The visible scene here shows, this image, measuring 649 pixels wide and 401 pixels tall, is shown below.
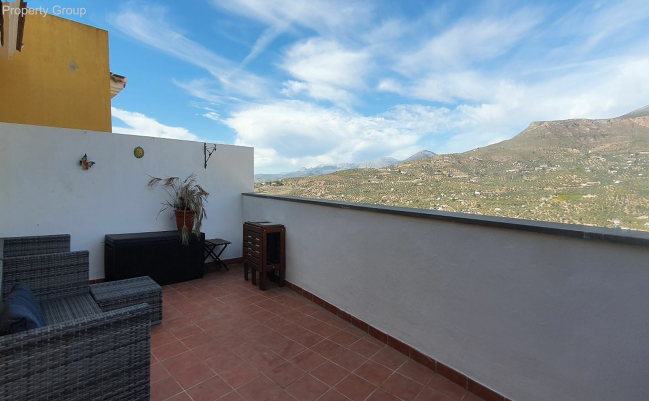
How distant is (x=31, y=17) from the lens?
4.78 m

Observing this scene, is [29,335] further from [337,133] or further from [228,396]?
[337,133]

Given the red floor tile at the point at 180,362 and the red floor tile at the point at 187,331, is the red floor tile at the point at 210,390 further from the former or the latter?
the red floor tile at the point at 187,331

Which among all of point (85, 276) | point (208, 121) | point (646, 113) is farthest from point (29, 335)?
point (208, 121)

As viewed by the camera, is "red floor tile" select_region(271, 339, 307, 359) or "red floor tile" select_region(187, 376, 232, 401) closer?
"red floor tile" select_region(187, 376, 232, 401)

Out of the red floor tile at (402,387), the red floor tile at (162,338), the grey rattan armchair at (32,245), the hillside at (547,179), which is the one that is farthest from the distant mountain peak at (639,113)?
the grey rattan armchair at (32,245)

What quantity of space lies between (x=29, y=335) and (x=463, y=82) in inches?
236

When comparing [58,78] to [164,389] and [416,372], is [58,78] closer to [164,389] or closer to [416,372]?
[164,389]

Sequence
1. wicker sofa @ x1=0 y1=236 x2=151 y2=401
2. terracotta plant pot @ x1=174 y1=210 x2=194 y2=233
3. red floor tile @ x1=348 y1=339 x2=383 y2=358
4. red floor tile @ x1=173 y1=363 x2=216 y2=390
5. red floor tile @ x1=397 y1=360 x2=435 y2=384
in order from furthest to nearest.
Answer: terracotta plant pot @ x1=174 y1=210 x2=194 y2=233
red floor tile @ x1=348 y1=339 x2=383 y2=358
red floor tile @ x1=397 y1=360 x2=435 y2=384
red floor tile @ x1=173 y1=363 x2=216 y2=390
wicker sofa @ x1=0 y1=236 x2=151 y2=401

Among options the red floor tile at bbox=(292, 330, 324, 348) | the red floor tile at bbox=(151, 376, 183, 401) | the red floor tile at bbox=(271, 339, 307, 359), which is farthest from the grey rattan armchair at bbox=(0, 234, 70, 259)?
the red floor tile at bbox=(292, 330, 324, 348)

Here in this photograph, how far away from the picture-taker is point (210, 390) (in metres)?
1.96

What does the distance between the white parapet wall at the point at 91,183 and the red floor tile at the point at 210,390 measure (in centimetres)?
303

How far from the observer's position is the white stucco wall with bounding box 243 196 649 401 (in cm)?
142

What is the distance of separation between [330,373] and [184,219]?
3.18m

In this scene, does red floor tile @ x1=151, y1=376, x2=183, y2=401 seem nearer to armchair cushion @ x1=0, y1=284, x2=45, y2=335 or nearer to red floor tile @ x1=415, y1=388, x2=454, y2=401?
armchair cushion @ x1=0, y1=284, x2=45, y2=335
